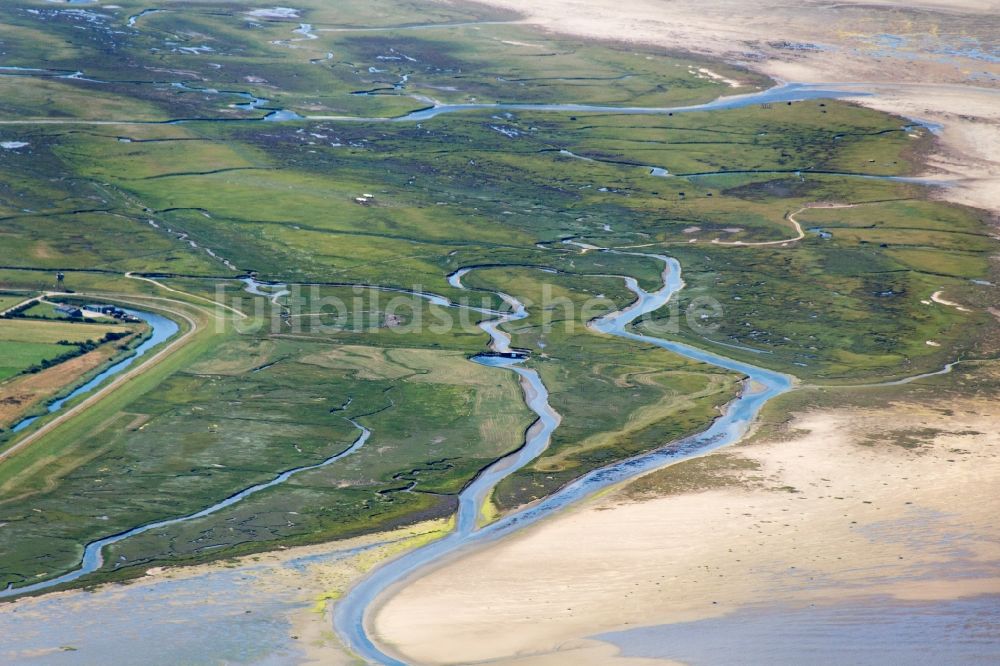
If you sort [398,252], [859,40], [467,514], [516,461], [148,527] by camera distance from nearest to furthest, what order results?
[148,527] → [467,514] → [516,461] → [398,252] → [859,40]

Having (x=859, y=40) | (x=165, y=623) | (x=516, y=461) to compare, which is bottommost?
(x=165, y=623)

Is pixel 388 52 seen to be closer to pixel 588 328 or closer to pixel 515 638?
pixel 588 328

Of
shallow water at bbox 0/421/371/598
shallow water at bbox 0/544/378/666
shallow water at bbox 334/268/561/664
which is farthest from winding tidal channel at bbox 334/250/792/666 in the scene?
shallow water at bbox 0/421/371/598

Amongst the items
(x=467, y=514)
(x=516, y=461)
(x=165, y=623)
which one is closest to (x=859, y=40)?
(x=516, y=461)

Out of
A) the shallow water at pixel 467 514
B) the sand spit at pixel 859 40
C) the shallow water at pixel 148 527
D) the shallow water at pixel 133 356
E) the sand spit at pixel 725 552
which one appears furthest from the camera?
the sand spit at pixel 859 40

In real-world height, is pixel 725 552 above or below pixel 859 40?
below

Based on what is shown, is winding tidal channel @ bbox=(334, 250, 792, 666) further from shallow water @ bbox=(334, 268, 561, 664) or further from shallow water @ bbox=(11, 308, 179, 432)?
shallow water @ bbox=(11, 308, 179, 432)

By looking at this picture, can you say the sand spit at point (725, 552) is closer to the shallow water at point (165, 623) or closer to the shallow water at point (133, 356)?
the shallow water at point (165, 623)

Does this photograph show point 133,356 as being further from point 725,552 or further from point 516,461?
point 725,552

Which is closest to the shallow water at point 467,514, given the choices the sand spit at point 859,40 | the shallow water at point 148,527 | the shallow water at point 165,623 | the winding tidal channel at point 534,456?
the winding tidal channel at point 534,456
